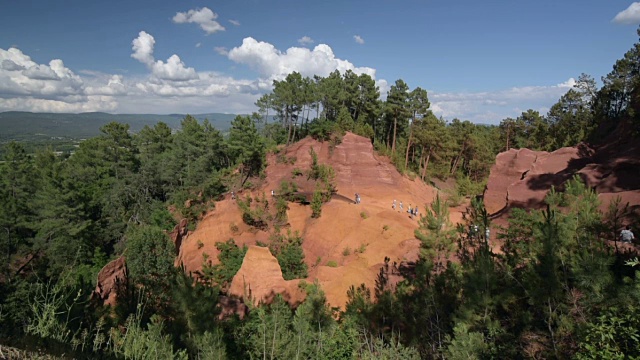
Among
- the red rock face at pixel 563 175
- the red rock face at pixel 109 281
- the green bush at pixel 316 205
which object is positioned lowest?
the red rock face at pixel 109 281

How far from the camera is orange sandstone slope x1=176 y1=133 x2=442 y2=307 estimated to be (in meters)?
19.4

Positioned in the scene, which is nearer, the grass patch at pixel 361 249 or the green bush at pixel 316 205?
the grass patch at pixel 361 249

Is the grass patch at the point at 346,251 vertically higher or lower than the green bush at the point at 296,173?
lower

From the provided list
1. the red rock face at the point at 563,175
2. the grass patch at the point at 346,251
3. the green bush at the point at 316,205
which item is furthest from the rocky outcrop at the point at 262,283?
the red rock face at the point at 563,175

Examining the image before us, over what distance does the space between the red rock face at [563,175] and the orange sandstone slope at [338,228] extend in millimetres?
7482

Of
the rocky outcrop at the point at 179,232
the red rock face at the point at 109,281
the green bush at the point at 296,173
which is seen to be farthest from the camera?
the green bush at the point at 296,173

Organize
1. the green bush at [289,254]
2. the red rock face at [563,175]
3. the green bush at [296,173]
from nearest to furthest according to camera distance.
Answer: the red rock face at [563,175], the green bush at [289,254], the green bush at [296,173]

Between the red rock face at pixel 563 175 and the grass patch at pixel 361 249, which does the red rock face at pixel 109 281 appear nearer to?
the grass patch at pixel 361 249

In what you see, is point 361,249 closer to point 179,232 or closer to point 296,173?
point 296,173

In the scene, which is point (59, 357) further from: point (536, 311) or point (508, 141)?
point (508, 141)

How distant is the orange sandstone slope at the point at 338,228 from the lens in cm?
1941

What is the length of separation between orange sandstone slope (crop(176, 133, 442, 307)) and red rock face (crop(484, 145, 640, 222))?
24.5ft

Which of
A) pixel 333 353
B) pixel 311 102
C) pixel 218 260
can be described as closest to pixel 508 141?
pixel 311 102

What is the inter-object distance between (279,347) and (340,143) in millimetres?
34752
